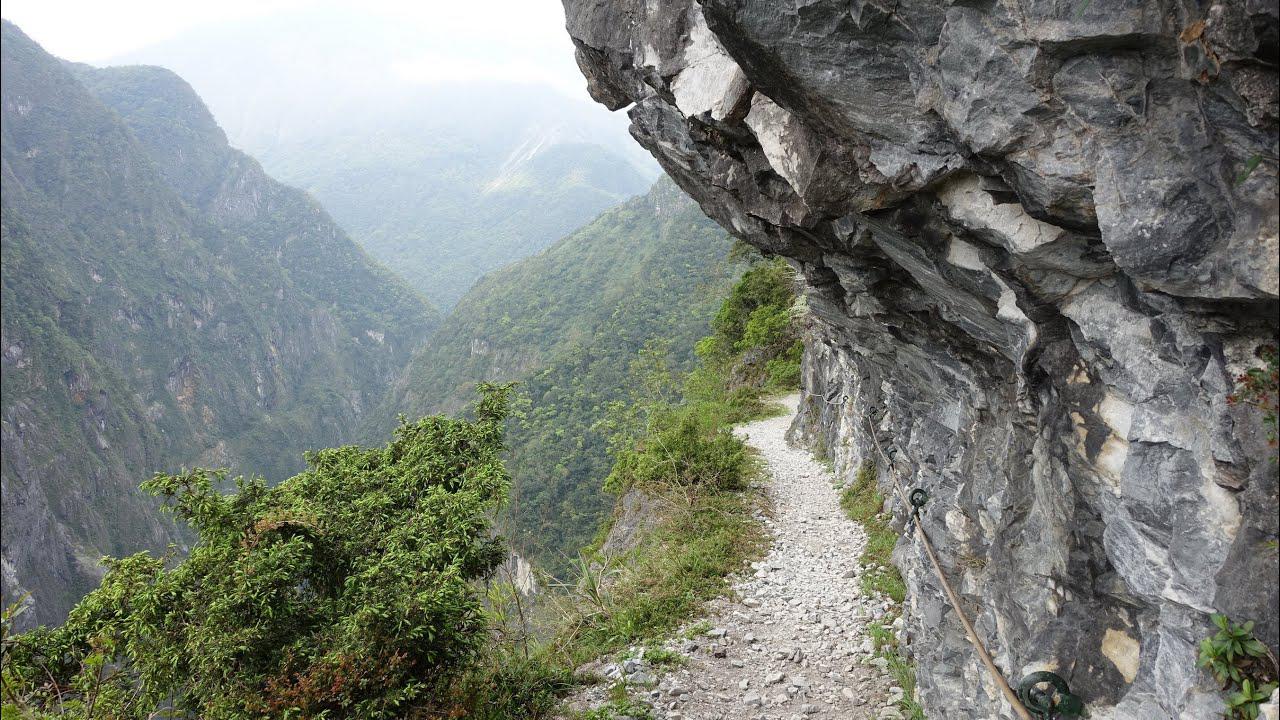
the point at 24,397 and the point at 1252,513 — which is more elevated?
the point at 24,397

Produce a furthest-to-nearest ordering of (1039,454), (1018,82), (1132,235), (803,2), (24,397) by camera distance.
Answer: (24,397)
(1039,454)
(803,2)
(1018,82)
(1132,235)

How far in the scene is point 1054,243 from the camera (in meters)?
3.05

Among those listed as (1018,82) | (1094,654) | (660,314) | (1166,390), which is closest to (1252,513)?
(1166,390)

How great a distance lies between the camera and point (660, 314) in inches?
2329

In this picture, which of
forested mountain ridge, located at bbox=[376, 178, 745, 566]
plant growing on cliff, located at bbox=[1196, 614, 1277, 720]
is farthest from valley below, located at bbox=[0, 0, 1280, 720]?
forested mountain ridge, located at bbox=[376, 178, 745, 566]

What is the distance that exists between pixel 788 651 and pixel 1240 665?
5.87 m

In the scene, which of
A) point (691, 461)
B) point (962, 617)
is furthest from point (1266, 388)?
point (691, 461)

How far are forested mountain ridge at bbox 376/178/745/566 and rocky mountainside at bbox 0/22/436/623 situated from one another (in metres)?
30.0

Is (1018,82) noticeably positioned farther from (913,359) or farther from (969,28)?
(913,359)

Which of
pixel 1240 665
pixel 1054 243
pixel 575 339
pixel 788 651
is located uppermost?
pixel 1054 243

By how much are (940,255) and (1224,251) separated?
180 cm

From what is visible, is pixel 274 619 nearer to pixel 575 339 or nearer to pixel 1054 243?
pixel 1054 243

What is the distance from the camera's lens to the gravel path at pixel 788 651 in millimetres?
6699

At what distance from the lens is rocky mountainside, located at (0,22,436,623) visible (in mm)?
79812
